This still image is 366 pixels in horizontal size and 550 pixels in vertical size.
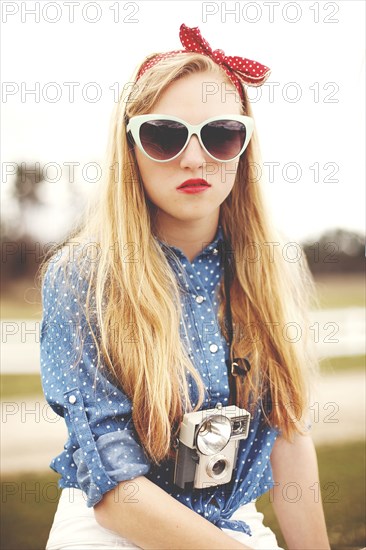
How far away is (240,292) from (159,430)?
1.56 ft

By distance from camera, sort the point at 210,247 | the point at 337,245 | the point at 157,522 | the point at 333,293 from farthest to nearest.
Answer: the point at 333,293
the point at 337,245
the point at 210,247
the point at 157,522

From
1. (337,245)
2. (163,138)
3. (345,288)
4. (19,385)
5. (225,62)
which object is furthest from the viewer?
(345,288)

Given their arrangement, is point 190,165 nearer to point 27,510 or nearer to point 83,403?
point 83,403

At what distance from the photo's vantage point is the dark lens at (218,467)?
1.38 meters

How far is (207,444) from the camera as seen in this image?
1.35m

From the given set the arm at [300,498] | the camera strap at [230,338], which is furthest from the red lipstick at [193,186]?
the arm at [300,498]

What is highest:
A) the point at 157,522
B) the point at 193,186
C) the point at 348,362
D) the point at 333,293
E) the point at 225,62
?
the point at 225,62

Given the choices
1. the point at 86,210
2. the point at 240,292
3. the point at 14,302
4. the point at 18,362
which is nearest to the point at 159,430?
the point at 240,292

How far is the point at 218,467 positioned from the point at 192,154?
29.1 inches

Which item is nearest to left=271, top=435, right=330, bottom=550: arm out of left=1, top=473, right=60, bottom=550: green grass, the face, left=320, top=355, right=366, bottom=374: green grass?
Answer: the face

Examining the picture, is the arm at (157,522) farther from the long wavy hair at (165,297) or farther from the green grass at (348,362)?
the green grass at (348,362)

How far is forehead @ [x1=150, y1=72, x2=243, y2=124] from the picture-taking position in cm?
136

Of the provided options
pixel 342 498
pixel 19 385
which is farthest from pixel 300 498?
pixel 19 385

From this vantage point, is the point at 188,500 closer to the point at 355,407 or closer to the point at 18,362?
the point at 355,407
